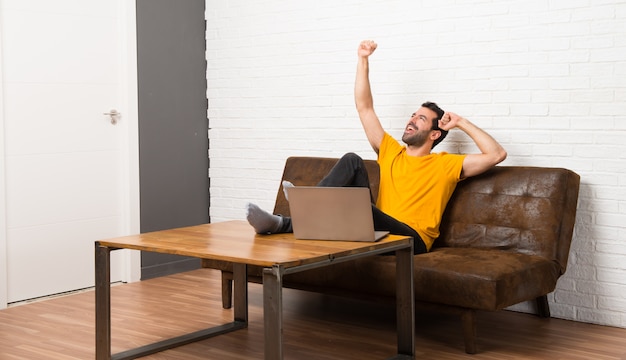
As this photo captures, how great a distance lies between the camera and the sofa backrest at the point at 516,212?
3887mm

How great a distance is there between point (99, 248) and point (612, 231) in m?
2.37

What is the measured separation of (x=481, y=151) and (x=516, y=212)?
34cm

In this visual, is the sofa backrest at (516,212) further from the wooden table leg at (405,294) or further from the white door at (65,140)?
the white door at (65,140)

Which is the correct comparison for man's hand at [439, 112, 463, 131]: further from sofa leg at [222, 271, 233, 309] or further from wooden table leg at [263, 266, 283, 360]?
wooden table leg at [263, 266, 283, 360]

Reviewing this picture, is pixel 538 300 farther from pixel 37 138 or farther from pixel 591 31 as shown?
pixel 37 138

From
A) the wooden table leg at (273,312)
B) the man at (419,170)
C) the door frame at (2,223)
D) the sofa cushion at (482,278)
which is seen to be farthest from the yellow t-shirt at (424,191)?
the door frame at (2,223)

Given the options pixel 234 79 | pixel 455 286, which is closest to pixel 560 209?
pixel 455 286

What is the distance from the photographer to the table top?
2896 millimetres

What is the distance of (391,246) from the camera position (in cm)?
325

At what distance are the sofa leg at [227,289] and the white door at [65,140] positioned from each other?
1018mm

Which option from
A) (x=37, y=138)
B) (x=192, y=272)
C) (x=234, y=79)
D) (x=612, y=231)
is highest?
(x=234, y=79)

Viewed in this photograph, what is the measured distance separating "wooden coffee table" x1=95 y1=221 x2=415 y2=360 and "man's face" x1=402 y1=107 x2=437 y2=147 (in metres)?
0.93

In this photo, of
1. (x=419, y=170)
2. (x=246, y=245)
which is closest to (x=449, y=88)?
(x=419, y=170)

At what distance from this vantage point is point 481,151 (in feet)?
13.5
